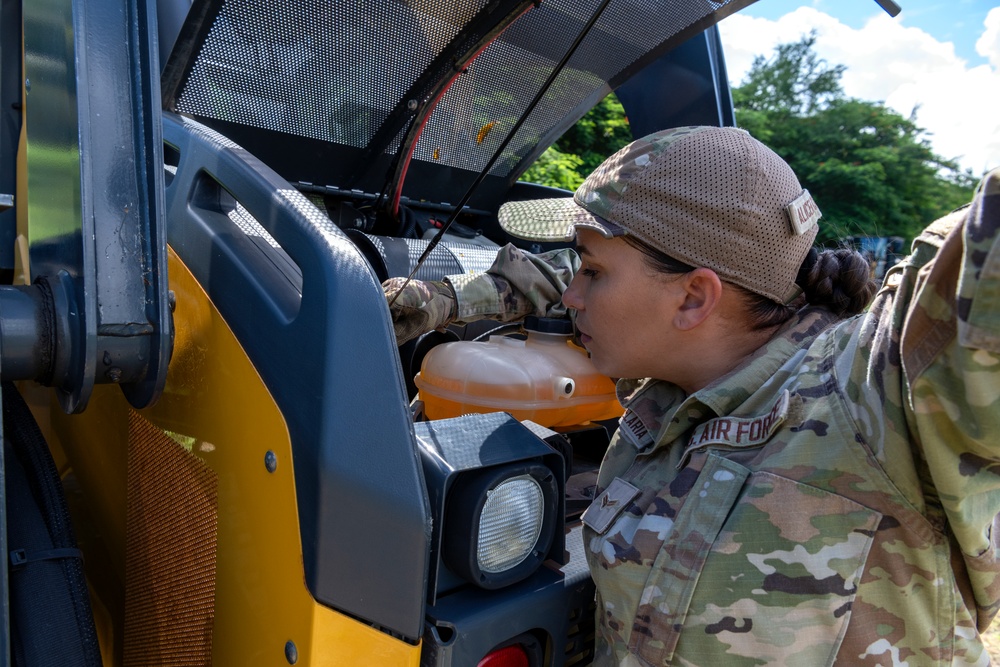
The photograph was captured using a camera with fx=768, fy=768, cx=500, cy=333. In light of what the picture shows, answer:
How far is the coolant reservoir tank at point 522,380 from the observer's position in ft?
6.20

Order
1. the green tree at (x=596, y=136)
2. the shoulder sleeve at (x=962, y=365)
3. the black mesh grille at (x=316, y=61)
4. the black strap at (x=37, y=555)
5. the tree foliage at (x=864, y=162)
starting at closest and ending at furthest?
the shoulder sleeve at (x=962, y=365), the black strap at (x=37, y=555), the black mesh grille at (x=316, y=61), the green tree at (x=596, y=136), the tree foliage at (x=864, y=162)

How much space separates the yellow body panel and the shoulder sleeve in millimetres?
686

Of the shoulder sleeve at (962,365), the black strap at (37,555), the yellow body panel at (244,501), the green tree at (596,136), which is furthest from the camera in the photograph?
the green tree at (596,136)

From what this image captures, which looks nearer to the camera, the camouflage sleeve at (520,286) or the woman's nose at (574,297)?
the woman's nose at (574,297)

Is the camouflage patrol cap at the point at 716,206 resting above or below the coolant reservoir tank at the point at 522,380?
above

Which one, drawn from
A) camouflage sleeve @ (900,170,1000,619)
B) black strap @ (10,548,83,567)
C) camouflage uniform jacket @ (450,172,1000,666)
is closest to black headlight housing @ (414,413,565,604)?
camouflage uniform jacket @ (450,172,1000,666)

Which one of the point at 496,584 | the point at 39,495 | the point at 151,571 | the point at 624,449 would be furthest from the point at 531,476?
the point at 39,495

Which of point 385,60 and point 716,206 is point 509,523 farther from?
point 385,60

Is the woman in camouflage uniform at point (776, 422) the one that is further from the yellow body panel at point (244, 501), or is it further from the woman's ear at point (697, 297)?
the yellow body panel at point (244, 501)

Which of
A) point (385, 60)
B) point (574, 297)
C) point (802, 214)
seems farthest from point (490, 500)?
point (385, 60)

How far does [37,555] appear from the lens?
1.22 meters

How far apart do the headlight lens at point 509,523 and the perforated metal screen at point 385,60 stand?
1314mm

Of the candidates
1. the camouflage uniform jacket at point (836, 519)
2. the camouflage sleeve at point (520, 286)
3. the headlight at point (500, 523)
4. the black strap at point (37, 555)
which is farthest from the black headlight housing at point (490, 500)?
the camouflage sleeve at point (520, 286)

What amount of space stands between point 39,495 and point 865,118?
26.5 m
